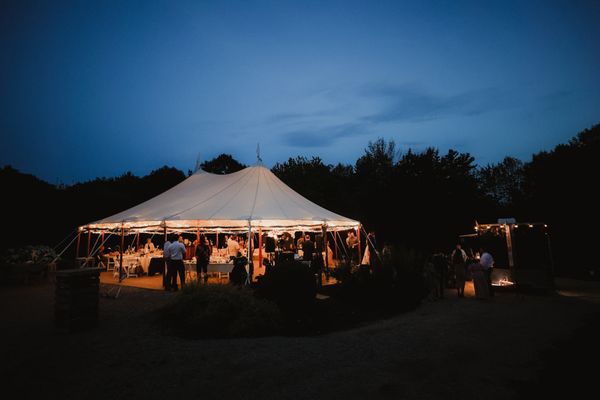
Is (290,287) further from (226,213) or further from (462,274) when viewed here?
(462,274)

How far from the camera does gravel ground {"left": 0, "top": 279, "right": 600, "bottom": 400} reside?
2.92 m

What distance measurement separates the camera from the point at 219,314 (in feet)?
17.1

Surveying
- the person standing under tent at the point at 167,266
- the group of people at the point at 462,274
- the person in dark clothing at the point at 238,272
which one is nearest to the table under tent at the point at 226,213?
the person in dark clothing at the point at 238,272

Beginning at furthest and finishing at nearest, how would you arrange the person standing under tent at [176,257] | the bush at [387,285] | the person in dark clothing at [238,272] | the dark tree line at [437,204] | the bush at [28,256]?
the dark tree line at [437,204] → the bush at [28,256] → the person standing under tent at [176,257] → the person in dark clothing at [238,272] → the bush at [387,285]

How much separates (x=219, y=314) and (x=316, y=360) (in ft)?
6.89

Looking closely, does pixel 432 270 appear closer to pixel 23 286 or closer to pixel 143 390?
Answer: pixel 143 390

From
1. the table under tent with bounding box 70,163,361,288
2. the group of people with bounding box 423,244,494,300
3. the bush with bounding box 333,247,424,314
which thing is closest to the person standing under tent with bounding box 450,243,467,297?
the group of people with bounding box 423,244,494,300

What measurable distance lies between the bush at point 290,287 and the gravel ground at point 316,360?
994 mm

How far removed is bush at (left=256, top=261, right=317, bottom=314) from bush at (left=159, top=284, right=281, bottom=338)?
32cm

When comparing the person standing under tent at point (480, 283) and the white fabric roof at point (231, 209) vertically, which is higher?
the white fabric roof at point (231, 209)

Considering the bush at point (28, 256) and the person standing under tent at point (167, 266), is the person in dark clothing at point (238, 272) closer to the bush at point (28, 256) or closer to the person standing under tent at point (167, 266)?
the person standing under tent at point (167, 266)

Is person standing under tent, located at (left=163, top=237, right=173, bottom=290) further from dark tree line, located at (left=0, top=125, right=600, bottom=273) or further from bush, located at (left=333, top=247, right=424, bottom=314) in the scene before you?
dark tree line, located at (left=0, top=125, right=600, bottom=273)

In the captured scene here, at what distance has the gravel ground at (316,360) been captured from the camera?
2918 mm

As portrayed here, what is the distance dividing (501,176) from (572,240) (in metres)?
22.4
